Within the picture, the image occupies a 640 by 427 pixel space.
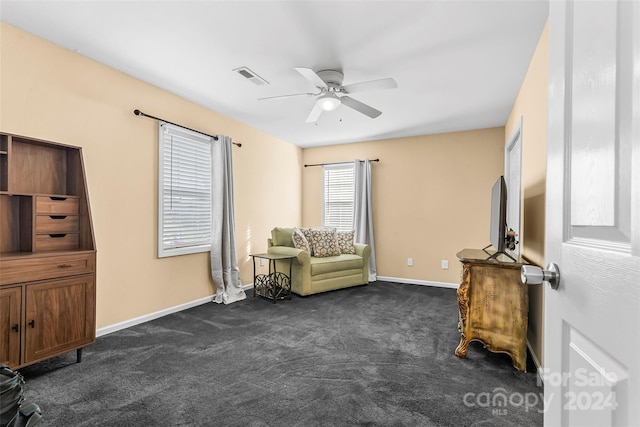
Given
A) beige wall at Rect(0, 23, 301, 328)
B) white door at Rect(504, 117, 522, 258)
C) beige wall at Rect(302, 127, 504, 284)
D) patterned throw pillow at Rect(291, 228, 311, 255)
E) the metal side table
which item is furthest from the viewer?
beige wall at Rect(302, 127, 504, 284)

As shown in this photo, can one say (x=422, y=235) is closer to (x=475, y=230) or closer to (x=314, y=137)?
(x=475, y=230)

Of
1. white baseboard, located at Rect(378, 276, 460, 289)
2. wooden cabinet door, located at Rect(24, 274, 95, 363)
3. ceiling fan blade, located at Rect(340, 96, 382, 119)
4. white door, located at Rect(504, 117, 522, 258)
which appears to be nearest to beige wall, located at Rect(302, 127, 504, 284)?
white baseboard, located at Rect(378, 276, 460, 289)

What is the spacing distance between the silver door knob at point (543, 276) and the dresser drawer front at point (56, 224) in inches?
117

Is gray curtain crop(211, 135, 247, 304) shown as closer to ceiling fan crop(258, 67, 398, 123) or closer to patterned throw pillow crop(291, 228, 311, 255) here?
patterned throw pillow crop(291, 228, 311, 255)

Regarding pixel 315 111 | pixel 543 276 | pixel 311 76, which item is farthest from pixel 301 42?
pixel 543 276

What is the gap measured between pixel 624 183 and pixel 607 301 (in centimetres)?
21

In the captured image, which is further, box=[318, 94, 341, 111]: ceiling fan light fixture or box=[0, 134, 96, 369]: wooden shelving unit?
box=[318, 94, 341, 111]: ceiling fan light fixture

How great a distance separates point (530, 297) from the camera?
2686 millimetres

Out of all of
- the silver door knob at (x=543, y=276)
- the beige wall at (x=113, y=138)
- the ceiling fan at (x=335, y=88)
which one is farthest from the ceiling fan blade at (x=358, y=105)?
the silver door knob at (x=543, y=276)

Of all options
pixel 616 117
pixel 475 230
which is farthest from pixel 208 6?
pixel 475 230

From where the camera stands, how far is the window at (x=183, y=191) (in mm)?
3568

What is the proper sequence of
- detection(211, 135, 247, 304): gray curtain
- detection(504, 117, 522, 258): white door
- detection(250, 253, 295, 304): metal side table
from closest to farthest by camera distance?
detection(504, 117, 522, 258): white door
detection(211, 135, 247, 304): gray curtain
detection(250, 253, 295, 304): metal side table

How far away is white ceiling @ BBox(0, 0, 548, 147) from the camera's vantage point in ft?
6.99

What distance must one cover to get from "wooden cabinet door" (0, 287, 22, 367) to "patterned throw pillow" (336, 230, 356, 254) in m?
3.77
